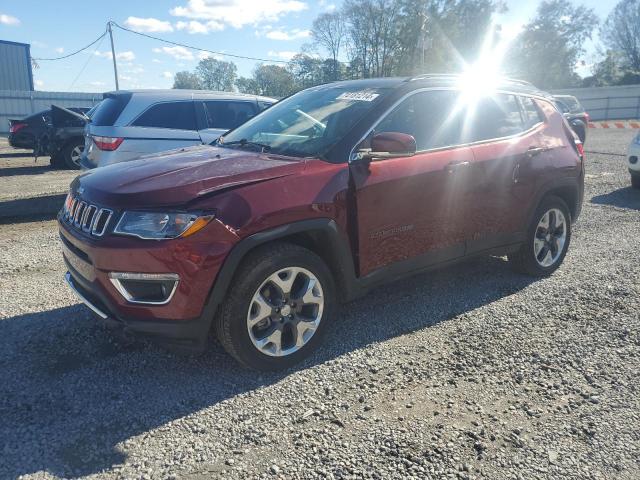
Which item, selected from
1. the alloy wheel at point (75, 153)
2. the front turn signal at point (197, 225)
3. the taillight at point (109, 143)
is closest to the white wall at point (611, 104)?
the alloy wheel at point (75, 153)

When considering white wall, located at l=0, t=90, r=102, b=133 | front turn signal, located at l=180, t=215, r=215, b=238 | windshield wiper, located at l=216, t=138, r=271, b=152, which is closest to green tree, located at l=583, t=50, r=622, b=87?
white wall, located at l=0, t=90, r=102, b=133

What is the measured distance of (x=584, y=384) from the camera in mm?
3074

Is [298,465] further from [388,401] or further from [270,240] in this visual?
[270,240]

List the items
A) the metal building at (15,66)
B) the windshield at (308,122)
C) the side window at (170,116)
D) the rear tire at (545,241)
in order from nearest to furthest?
1. the windshield at (308,122)
2. the rear tire at (545,241)
3. the side window at (170,116)
4. the metal building at (15,66)

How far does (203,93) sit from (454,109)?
5.13 metres

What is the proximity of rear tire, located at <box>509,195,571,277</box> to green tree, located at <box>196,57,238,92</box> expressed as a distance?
70.1 m

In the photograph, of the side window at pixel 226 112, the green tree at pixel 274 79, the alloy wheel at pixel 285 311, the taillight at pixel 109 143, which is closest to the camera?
the alloy wheel at pixel 285 311

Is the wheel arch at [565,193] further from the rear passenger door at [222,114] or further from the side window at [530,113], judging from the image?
the rear passenger door at [222,114]

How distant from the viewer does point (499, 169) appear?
4.25 meters

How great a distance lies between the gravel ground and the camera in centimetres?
243

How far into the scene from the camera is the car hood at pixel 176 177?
2844 millimetres

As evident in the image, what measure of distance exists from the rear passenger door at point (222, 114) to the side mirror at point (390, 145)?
4684 millimetres

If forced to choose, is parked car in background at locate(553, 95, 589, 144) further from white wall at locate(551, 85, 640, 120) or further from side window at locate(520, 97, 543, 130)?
white wall at locate(551, 85, 640, 120)

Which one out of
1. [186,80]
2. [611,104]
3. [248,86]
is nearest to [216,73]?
[186,80]
